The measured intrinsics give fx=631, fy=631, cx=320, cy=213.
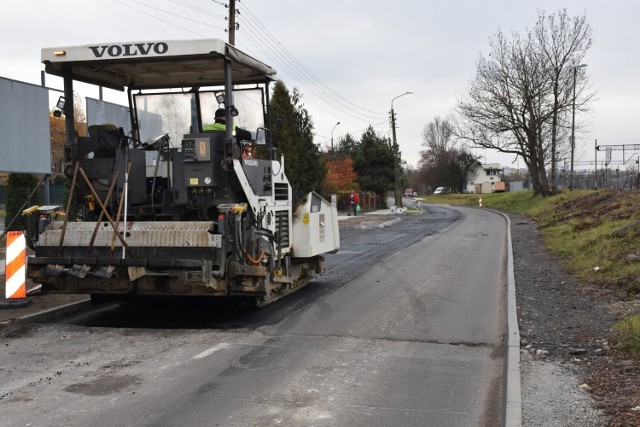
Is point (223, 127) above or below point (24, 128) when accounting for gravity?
below

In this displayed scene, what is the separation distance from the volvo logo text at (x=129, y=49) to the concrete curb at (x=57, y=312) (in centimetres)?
351

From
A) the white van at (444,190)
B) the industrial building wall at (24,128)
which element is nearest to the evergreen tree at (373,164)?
the industrial building wall at (24,128)

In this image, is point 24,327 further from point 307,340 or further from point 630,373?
point 630,373

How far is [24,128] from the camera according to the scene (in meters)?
15.1

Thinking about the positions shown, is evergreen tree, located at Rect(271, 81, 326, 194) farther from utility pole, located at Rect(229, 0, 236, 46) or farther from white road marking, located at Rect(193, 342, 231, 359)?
white road marking, located at Rect(193, 342, 231, 359)

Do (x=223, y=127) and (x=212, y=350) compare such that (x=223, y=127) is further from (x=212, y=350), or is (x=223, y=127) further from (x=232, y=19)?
(x=232, y=19)

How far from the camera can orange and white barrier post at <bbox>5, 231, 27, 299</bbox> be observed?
862 centimetres

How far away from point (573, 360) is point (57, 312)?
261 inches

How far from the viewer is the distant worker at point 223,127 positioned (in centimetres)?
859

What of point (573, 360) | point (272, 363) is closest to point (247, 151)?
point (272, 363)

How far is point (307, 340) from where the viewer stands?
24.3 ft

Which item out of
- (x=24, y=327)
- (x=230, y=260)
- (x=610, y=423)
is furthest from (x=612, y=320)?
(x=24, y=327)

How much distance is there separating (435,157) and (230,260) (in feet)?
328

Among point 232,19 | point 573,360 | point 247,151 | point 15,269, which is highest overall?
point 232,19
